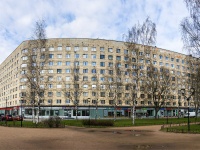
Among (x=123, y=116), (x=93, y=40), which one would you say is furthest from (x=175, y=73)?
(x=93, y=40)

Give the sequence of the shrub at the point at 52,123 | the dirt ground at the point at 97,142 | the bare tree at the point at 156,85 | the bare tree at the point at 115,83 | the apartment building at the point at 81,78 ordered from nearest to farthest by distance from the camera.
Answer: the dirt ground at the point at 97,142
the shrub at the point at 52,123
the bare tree at the point at 115,83
the bare tree at the point at 156,85
the apartment building at the point at 81,78

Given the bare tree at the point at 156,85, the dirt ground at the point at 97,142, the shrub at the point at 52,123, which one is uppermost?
the bare tree at the point at 156,85

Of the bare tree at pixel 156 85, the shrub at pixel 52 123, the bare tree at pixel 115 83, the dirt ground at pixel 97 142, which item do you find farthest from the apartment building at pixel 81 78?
the dirt ground at pixel 97 142

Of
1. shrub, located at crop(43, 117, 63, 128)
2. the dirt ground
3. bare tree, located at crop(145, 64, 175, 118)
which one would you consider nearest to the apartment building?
bare tree, located at crop(145, 64, 175, 118)

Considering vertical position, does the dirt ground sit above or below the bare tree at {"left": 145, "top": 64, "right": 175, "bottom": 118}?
below

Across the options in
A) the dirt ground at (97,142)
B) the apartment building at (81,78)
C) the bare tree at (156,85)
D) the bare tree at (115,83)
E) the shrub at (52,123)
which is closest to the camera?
the dirt ground at (97,142)

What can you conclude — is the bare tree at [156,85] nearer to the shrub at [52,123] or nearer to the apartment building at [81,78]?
the apartment building at [81,78]

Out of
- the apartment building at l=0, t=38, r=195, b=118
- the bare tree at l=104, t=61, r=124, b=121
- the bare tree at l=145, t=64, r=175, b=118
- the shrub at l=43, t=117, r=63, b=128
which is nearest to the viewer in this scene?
the shrub at l=43, t=117, r=63, b=128

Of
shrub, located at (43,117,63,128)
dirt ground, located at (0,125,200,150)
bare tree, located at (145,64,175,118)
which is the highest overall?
bare tree, located at (145,64,175,118)

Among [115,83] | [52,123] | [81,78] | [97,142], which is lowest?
[52,123]

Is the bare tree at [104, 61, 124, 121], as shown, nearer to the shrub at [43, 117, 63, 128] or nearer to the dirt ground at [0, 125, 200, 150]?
the shrub at [43, 117, 63, 128]

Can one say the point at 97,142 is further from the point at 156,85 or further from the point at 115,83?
the point at 156,85

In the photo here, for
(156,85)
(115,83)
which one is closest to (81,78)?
(115,83)

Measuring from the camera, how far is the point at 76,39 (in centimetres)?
8019
